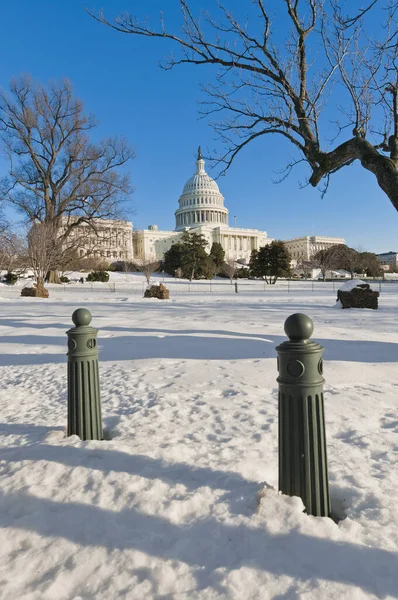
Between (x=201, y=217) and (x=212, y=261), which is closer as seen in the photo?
(x=212, y=261)

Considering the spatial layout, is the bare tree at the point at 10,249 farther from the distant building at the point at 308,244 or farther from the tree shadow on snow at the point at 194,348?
the distant building at the point at 308,244

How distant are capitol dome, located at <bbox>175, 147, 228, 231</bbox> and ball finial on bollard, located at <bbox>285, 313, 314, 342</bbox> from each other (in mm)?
97516

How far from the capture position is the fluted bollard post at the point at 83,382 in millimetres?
2945

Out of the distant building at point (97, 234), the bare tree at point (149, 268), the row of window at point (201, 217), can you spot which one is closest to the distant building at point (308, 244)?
the row of window at point (201, 217)

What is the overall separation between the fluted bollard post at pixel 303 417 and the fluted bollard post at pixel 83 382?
154 centimetres

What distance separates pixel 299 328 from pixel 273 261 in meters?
49.1

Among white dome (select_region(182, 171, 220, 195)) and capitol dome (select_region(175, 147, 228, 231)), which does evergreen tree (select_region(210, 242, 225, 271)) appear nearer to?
capitol dome (select_region(175, 147, 228, 231))

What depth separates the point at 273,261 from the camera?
50031mm

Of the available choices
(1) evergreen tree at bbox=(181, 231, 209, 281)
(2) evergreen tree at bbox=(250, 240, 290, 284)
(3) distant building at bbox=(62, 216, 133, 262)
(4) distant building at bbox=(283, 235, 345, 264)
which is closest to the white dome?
(4) distant building at bbox=(283, 235, 345, 264)

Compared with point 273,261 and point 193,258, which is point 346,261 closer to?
point 273,261

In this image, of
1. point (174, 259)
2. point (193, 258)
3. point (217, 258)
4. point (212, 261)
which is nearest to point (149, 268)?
point (193, 258)

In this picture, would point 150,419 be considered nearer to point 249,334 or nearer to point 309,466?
point 309,466

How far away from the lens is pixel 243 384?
4.58 metres

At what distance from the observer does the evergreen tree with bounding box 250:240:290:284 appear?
4962 centimetres
